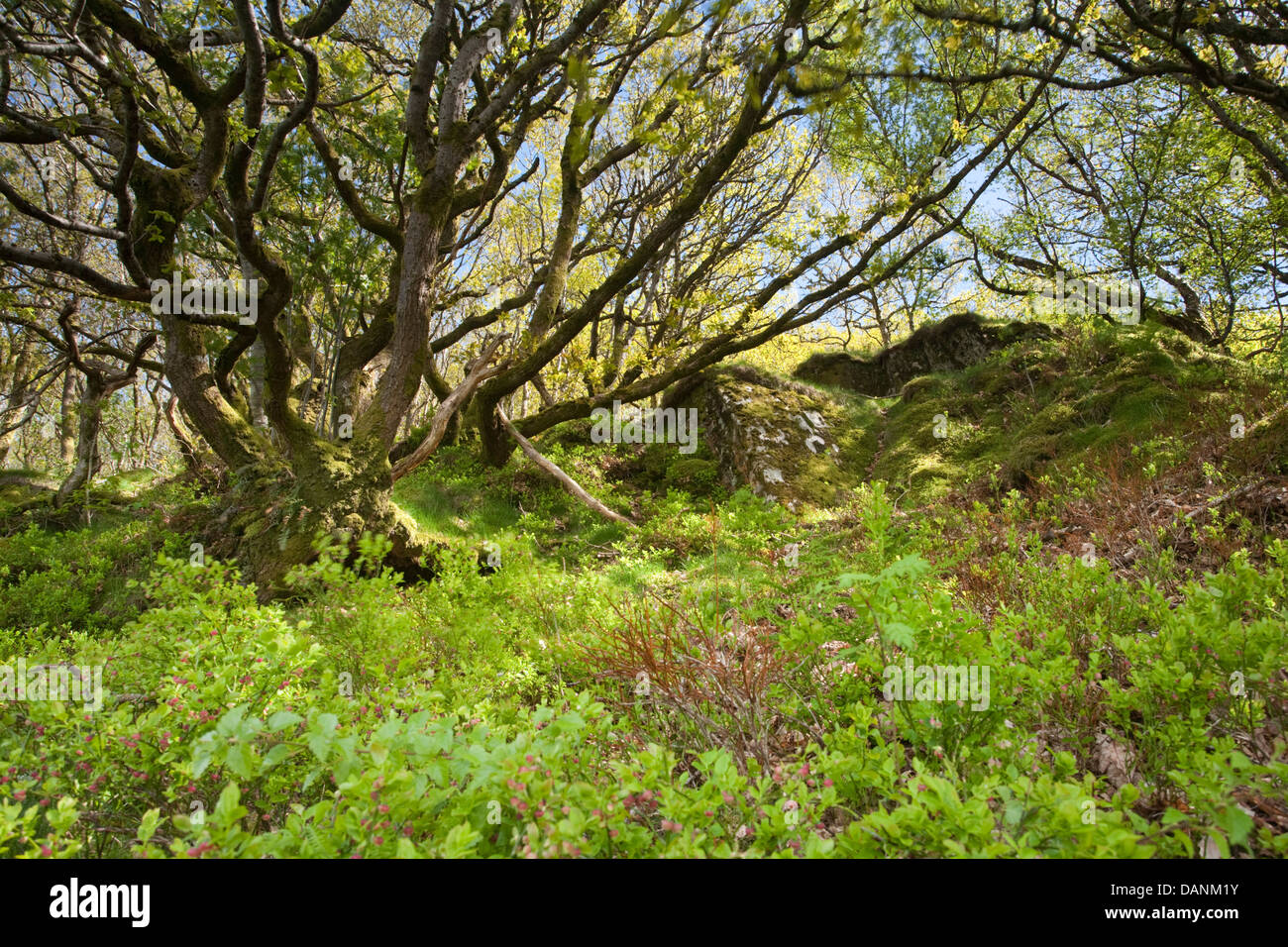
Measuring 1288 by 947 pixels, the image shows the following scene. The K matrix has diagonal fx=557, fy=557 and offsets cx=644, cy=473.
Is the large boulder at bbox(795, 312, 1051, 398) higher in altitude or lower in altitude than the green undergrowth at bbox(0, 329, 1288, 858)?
higher

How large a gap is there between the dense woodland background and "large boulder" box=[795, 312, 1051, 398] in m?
0.10

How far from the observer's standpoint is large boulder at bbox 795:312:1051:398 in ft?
37.7

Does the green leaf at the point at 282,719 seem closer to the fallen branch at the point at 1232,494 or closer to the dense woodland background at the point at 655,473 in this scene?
the dense woodland background at the point at 655,473

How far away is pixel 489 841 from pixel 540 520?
6723 mm

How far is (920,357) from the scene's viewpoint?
41.7ft

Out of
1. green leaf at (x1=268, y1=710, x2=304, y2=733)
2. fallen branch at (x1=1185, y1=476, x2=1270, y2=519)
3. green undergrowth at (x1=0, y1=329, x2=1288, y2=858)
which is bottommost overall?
green undergrowth at (x1=0, y1=329, x2=1288, y2=858)

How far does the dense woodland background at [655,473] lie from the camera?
1569 millimetres

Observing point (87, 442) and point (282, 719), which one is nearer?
point (282, 719)

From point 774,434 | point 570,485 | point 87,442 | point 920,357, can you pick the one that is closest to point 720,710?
point 570,485

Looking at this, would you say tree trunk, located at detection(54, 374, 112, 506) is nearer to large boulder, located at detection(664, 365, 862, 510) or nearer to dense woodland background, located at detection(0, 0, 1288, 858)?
dense woodland background, located at detection(0, 0, 1288, 858)

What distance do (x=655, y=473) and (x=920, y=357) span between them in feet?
23.2

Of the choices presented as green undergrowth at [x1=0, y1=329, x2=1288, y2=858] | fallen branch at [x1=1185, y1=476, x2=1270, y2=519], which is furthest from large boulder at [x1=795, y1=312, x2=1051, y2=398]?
fallen branch at [x1=1185, y1=476, x2=1270, y2=519]

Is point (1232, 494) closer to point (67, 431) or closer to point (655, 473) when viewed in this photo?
point (655, 473)

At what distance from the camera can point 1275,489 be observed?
4.06 metres
